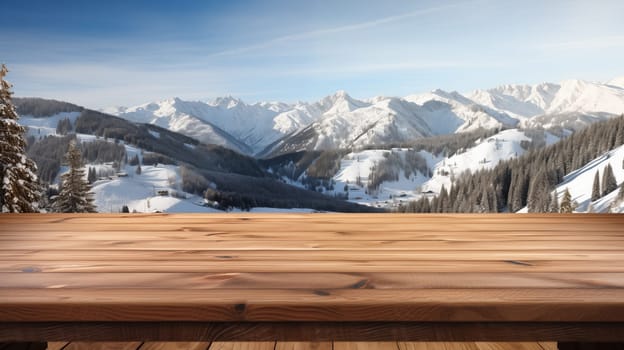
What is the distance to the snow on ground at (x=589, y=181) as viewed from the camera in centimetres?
595

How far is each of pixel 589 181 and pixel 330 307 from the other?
6.34 metres

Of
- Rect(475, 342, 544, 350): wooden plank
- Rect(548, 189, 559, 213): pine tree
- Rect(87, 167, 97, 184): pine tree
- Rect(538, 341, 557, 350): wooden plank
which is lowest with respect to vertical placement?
Rect(548, 189, 559, 213): pine tree

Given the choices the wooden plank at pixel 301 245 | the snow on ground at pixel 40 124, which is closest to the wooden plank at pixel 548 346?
the wooden plank at pixel 301 245

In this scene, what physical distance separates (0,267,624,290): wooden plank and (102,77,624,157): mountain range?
224 inches

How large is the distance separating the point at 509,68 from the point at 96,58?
5682 millimetres

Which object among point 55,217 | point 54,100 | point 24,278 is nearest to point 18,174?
point 54,100

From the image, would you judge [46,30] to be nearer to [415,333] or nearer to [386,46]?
[386,46]

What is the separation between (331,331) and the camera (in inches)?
29.6

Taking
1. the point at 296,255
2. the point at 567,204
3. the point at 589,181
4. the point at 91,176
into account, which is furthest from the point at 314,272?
the point at 567,204

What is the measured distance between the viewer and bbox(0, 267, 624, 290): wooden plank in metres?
0.84

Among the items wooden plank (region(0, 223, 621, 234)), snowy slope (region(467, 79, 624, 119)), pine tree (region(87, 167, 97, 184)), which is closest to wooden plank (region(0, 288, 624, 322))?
wooden plank (region(0, 223, 621, 234))

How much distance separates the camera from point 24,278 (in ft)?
2.99

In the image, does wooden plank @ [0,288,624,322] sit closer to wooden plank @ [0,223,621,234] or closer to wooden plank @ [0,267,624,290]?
wooden plank @ [0,267,624,290]

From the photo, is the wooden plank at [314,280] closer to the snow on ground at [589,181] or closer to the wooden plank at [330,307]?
the wooden plank at [330,307]
